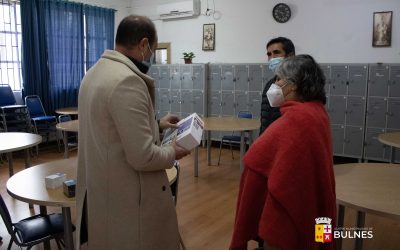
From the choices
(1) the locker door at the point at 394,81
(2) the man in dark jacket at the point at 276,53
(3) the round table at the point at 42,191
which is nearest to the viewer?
(3) the round table at the point at 42,191

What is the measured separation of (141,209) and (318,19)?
18.0ft

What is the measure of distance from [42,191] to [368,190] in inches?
75.2

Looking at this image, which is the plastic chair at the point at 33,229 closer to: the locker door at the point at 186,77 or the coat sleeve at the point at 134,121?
the coat sleeve at the point at 134,121

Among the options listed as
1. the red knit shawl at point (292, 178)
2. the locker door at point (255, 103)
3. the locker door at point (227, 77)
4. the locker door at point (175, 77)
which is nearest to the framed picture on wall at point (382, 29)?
the locker door at point (255, 103)

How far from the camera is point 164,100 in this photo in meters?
7.34

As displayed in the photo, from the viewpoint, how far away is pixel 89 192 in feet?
4.65

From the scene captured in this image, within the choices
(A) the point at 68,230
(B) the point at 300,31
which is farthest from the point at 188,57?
(A) the point at 68,230

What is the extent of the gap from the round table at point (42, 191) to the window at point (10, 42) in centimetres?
451

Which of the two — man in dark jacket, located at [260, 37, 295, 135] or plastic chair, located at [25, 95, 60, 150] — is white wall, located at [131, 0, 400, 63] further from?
man in dark jacket, located at [260, 37, 295, 135]

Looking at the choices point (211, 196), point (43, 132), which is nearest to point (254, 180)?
point (211, 196)

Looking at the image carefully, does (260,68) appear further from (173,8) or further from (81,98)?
(81,98)

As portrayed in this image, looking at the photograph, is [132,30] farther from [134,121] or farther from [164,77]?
[164,77]

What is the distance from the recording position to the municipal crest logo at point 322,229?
1336mm

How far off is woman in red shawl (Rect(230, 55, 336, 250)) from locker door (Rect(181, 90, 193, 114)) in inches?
218
